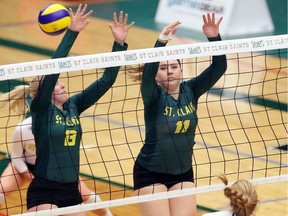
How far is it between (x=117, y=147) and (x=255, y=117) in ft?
6.60

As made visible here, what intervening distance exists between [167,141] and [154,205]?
0.59 meters

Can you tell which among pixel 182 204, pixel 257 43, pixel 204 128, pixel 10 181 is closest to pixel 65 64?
pixel 182 204

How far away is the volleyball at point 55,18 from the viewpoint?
839cm

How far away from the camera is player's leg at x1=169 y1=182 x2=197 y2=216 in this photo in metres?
7.92

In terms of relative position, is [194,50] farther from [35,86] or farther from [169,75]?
[35,86]

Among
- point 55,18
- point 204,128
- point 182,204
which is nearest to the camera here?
point 182,204

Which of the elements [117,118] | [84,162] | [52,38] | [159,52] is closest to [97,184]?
[84,162]

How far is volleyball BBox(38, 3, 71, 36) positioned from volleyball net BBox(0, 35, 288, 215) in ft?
1.50

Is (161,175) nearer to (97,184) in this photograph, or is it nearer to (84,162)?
(97,184)

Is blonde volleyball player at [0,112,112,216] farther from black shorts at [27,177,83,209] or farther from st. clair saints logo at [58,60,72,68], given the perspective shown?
st. clair saints logo at [58,60,72,68]

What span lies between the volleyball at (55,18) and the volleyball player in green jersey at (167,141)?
104 cm

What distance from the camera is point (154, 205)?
7.83 metres

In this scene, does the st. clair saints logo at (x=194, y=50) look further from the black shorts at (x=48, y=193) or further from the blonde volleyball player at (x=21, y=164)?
the blonde volleyball player at (x=21, y=164)

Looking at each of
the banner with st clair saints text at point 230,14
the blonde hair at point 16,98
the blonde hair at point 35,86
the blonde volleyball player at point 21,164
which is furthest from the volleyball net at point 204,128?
the banner with st clair saints text at point 230,14
